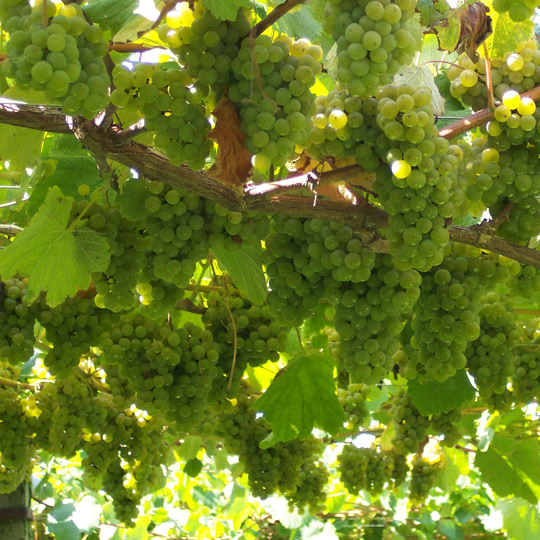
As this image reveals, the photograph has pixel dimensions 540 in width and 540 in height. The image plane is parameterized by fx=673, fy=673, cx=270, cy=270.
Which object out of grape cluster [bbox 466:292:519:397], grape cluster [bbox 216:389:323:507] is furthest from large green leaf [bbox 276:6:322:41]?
grape cluster [bbox 216:389:323:507]

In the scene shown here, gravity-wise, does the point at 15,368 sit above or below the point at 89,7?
above

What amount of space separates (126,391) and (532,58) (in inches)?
92.7

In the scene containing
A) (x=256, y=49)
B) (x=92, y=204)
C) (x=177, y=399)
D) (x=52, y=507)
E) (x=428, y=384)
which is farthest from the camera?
(x=52, y=507)

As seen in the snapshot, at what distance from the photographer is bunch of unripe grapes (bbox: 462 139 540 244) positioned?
1.60 metres

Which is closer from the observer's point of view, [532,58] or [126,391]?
[532,58]

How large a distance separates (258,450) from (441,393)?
106 cm

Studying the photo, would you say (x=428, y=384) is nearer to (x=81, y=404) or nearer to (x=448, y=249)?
(x=448, y=249)

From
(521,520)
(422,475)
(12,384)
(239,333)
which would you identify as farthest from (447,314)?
(521,520)

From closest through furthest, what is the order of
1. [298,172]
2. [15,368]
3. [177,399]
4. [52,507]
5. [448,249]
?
[298,172], [448,249], [177,399], [15,368], [52,507]

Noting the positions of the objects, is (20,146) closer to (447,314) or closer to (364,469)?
(447,314)

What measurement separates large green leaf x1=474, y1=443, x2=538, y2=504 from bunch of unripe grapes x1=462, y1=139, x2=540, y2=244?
2.66 metres

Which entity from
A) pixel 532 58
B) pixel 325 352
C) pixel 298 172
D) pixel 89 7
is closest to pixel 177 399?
pixel 325 352

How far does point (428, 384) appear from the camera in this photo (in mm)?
2973

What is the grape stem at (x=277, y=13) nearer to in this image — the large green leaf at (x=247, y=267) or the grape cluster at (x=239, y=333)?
the large green leaf at (x=247, y=267)
